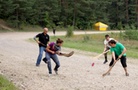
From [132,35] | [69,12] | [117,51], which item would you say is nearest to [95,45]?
[132,35]

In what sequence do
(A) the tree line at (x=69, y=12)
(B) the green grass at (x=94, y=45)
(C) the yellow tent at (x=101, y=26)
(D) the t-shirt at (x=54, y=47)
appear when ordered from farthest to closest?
(C) the yellow tent at (x=101, y=26) → (A) the tree line at (x=69, y=12) → (B) the green grass at (x=94, y=45) → (D) the t-shirt at (x=54, y=47)

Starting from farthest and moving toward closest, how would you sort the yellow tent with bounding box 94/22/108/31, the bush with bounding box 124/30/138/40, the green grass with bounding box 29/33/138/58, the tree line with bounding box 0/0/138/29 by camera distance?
1. the yellow tent with bounding box 94/22/108/31
2. the tree line with bounding box 0/0/138/29
3. the bush with bounding box 124/30/138/40
4. the green grass with bounding box 29/33/138/58

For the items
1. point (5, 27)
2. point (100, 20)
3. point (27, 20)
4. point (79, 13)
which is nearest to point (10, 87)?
point (5, 27)

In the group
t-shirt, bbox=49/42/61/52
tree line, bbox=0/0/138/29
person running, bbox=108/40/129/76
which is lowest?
tree line, bbox=0/0/138/29

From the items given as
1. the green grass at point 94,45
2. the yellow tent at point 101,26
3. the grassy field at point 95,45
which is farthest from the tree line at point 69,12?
the grassy field at point 95,45

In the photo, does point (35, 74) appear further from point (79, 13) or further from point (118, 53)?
point (79, 13)

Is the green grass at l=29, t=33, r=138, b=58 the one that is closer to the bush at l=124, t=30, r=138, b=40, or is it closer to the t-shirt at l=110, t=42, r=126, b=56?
the bush at l=124, t=30, r=138, b=40

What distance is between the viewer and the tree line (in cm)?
6216

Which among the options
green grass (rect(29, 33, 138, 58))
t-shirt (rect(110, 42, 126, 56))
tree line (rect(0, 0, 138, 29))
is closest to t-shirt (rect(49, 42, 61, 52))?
t-shirt (rect(110, 42, 126, 56))

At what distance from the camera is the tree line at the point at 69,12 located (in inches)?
2447

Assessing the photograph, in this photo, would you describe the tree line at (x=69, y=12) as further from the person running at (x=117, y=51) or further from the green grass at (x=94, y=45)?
the person running at (x=117, y=51)

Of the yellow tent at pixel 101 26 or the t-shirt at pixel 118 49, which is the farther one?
the yellow tent at pixel 101 26

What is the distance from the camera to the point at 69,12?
7344cm

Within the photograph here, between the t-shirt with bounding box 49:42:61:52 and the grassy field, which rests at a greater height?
the t-shirt with bounding box 49:42:61:52
